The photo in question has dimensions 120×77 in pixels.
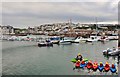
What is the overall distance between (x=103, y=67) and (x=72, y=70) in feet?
7.82

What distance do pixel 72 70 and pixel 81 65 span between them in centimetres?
87

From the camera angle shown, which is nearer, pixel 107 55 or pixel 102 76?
pixel 102 76

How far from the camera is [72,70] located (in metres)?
18.7

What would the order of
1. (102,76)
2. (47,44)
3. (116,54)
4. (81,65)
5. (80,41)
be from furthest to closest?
(80,41), (47,44), (116,54), (81,65), (102,76)

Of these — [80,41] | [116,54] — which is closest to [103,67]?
[116,54]

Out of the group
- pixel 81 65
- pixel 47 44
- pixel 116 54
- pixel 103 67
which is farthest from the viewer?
pixel 47 44

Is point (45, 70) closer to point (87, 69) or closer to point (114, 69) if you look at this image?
point (87, 69)

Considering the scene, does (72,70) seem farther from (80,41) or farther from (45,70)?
(80,41)

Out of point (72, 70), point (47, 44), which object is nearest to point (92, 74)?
point (72, 70)

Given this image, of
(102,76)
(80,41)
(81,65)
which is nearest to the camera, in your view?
(102,76)

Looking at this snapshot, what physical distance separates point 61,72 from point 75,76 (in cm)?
155

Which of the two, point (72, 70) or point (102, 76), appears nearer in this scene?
point (102, 76)

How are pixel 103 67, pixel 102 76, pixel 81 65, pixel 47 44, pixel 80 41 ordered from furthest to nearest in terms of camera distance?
pixel 80 41, pixel 47 44, pixel 81 65, pixel 103 67, pixel 102 76

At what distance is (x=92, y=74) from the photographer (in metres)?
16.8
